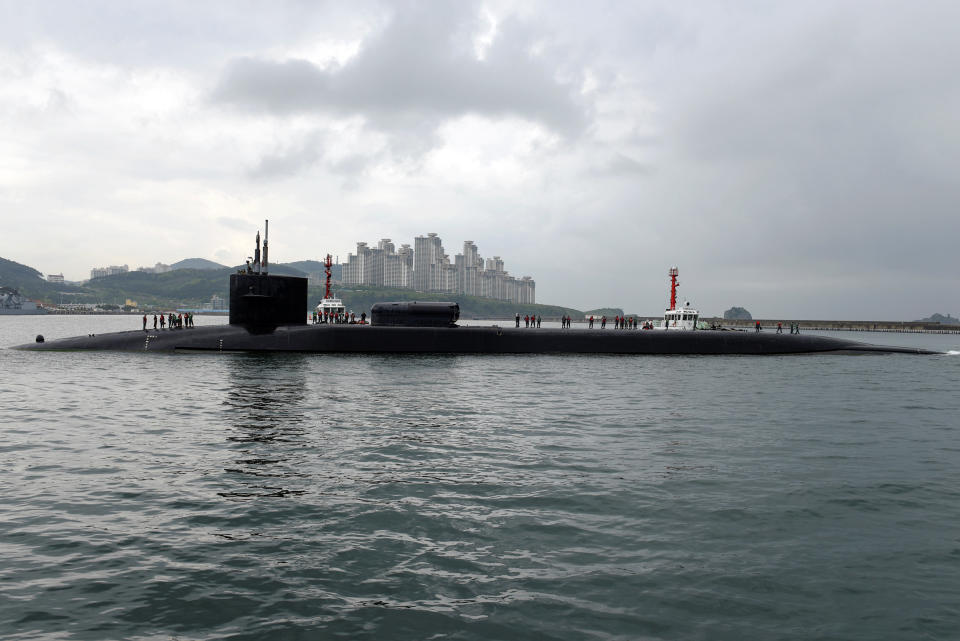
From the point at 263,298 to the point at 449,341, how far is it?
11401 millimetres

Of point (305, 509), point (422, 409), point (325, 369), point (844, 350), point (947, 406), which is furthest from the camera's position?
point (844, 350)

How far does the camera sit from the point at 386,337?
38.6 meters

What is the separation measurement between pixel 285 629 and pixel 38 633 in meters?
2.34

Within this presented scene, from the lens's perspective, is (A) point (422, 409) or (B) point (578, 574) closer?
(B) point (578, 574)

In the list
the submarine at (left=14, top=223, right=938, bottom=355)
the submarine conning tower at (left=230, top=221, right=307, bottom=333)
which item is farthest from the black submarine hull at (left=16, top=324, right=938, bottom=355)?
the submarine conning tower at (left=230, top=221, right=307, bottom=333)

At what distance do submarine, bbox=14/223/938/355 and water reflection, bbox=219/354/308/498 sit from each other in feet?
21.6

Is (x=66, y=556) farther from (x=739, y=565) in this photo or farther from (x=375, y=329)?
(x=375, y=329)

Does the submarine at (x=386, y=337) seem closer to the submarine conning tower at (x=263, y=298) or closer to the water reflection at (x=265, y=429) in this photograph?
the submarine conning tower at (x=263, y=298)

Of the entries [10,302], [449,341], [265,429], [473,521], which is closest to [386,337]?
[449,341]

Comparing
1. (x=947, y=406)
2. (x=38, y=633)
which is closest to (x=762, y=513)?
(x=38, y=633)

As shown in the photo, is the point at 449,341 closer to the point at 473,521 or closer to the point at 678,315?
the point at 678,315

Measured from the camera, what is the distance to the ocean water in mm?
6422

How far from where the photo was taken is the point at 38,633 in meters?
5.95

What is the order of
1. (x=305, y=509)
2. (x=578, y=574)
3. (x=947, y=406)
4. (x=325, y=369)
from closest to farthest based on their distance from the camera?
(x=578, y=574), (x=305, y=509), (x=947, y=406), (x=325, y=369)
